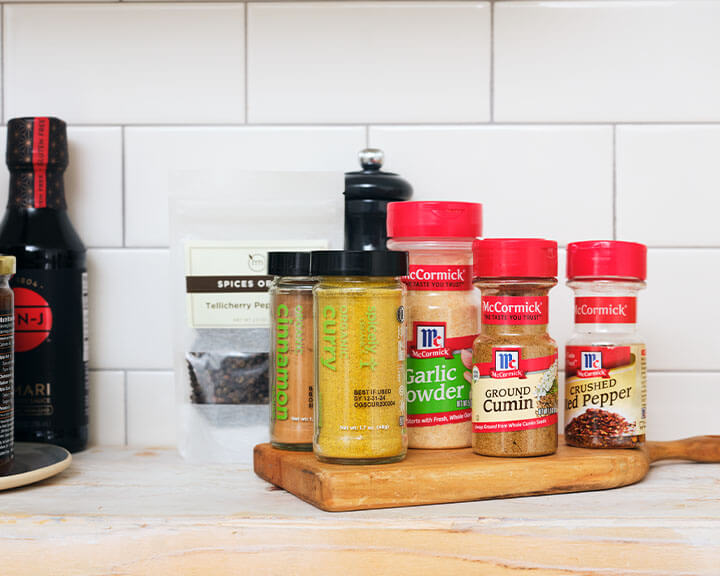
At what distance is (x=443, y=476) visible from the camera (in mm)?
666

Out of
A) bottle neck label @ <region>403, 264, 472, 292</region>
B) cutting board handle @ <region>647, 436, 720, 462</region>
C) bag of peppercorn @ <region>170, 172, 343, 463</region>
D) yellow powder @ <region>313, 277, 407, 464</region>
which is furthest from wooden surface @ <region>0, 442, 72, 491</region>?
cutting board handle @ <region>647, 436, 720, 462</region>

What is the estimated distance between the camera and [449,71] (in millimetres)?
962

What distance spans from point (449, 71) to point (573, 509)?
552 mm

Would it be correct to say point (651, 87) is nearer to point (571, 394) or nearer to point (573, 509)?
point (571, 394)

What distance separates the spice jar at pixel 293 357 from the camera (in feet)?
2.41

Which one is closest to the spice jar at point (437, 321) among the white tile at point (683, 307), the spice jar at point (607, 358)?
the spice jar at point (607, 358)

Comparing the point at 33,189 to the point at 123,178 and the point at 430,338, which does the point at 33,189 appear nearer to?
the point at 123,178

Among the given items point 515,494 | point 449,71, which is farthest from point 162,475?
point 449,71

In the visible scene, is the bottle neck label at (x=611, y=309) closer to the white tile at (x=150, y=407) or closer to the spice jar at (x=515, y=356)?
the spice jar at (x=515, y=356)

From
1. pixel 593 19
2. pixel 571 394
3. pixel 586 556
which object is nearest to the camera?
pixel 586 556

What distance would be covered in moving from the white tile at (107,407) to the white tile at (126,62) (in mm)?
323

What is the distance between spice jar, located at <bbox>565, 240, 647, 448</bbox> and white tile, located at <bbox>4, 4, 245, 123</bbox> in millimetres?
475

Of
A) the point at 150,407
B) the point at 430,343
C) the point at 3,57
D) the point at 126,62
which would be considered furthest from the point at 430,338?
the point at 3,57

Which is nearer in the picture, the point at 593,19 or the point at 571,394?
the point at 571,394
